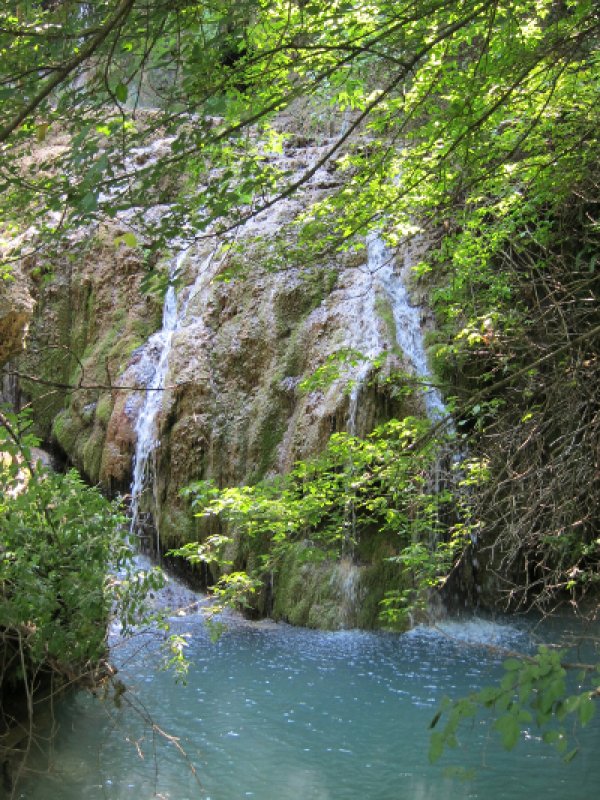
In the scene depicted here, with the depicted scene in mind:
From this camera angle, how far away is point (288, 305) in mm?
11000

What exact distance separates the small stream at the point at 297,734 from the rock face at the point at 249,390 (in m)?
1.36

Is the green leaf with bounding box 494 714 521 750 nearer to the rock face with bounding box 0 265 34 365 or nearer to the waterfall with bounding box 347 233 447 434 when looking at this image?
the rock face with bounding box 0 265 34 365

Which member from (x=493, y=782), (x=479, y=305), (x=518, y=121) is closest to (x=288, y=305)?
(x=479, y=305)

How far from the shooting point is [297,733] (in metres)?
5.82

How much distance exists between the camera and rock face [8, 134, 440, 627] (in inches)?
359

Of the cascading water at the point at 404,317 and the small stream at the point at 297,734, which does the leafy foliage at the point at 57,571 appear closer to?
the small stream at the point at 297,734

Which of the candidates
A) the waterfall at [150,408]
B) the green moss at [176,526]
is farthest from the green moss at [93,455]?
the green moss at [176,526]

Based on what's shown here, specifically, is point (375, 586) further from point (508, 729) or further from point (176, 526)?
point (508, 729)

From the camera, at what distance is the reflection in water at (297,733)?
4836 millimetres

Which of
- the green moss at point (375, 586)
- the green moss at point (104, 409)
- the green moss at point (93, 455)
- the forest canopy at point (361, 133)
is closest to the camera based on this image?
the forest canopy at point (361, 133)

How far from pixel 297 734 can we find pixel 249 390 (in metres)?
5.61

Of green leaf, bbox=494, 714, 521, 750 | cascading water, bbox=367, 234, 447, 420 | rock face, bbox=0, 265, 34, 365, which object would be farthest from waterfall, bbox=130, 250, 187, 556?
green leaf, bbox=494, 714, 521, 750

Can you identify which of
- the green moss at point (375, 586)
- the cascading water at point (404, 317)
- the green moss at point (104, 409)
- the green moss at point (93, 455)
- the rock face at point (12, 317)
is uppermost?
the cascading water at point (404, 317)

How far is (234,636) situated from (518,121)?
593 centimetres
